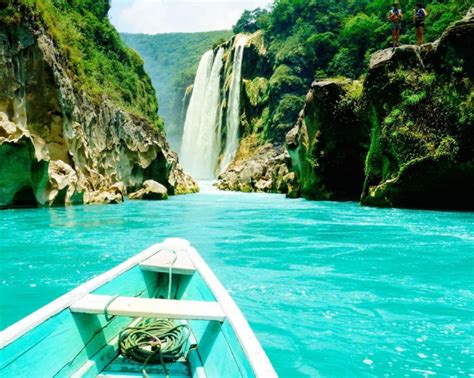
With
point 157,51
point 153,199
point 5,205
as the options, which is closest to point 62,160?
point 5,205

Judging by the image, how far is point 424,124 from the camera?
52.6ft

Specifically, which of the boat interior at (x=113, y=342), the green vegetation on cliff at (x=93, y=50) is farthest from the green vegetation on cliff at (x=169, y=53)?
the boat interior at (x=113, y=342)

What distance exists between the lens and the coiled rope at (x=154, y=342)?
3107 millimetres

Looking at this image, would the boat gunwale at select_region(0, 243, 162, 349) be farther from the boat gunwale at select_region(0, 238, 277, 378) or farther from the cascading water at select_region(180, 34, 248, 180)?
the cascading water at select_region(180, 34, 248, 180)

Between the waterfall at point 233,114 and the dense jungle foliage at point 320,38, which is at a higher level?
the dense jungle foliage at point 320,38

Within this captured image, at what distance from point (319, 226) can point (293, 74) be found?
32.8 meters

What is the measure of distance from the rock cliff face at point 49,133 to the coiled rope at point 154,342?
13.7 metres

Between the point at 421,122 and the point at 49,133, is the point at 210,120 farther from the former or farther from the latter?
the point at 421,122

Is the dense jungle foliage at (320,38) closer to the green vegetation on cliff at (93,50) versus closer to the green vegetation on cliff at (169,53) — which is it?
the green vegetation on cliff at (93,50)

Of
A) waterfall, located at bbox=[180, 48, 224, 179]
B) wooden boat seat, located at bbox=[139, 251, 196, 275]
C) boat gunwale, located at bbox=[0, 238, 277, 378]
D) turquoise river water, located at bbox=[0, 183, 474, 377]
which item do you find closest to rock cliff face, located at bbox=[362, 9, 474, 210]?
turquoise river water, located at bbox=[0, 183, 474, 377]

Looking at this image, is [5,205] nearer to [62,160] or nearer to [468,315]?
[62,160]

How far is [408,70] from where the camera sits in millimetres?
16781

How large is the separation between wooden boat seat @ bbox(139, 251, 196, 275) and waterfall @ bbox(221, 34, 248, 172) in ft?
135

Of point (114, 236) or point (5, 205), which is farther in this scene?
point (5, 205)
